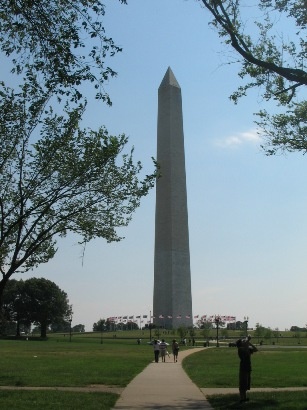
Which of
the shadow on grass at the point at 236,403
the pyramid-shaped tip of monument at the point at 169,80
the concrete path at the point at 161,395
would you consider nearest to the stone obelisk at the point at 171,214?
the pyramid-shaped tip of monument at the point at 169,80

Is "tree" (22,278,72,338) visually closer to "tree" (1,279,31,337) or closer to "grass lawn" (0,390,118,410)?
"tree" (1,279,31,337)

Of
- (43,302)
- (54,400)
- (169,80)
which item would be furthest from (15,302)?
(54,400)

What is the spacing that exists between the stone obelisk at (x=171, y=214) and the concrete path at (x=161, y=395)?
175ft

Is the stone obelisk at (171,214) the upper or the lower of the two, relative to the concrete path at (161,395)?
upper

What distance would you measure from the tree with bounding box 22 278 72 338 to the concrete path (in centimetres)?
8051

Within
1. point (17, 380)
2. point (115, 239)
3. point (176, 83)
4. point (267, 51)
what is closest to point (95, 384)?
point (17, 380)

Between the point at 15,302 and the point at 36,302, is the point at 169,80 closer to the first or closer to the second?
the point at 36,302

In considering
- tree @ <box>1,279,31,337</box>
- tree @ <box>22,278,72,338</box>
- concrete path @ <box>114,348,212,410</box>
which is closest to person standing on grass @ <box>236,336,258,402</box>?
concrete path @ <box>114,348,212,410</box>

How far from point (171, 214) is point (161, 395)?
192ft

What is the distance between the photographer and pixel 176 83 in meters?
76.9

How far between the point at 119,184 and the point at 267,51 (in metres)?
6.65

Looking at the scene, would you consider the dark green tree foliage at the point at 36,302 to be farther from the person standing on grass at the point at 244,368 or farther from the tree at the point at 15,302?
the person standing on grass at the point at 244,368

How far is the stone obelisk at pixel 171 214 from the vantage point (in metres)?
73.6

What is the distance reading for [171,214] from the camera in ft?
240
